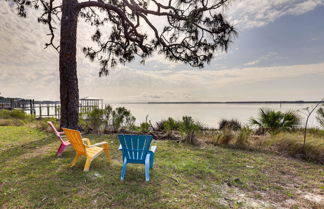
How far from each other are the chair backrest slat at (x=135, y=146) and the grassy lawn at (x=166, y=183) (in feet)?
1.03

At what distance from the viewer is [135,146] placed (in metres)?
2.73

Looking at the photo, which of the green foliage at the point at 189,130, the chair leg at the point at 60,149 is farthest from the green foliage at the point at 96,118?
the green foliage at the point at 189,130

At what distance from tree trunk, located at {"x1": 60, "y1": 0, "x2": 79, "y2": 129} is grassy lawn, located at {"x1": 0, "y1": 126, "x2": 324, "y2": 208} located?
5.93 feet

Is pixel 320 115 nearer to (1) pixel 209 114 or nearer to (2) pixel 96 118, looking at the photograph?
(2) pixel 96 118

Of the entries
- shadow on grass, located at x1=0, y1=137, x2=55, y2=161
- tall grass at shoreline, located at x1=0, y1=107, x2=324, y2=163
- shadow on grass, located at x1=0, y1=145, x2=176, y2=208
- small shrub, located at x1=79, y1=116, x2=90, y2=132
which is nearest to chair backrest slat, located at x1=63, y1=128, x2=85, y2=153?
shadow on grass, located at x1=0, y1=145, x2=176, y2=208

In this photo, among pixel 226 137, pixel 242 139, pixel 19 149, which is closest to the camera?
pixel 19 149

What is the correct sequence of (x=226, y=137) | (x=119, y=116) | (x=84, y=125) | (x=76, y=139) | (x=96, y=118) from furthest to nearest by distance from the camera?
(x=84, y=125), (x=119, y=116), (x=96, y=118), (x=226, y=137), (x=76, y=139)

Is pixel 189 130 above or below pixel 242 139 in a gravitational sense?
above

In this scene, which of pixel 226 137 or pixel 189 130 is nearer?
pixel 226 137

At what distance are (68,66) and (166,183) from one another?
193 inches

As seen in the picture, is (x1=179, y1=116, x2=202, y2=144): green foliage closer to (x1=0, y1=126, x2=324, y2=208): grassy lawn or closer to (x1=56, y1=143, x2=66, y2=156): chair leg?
(x1=0, y1=126, x2=324, y2=208): grassy lawn

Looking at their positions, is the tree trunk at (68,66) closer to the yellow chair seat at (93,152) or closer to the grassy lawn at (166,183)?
the grassy lawn at (166,183)

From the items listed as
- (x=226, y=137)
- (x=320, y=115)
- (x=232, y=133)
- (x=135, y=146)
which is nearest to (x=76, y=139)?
(x=135, y=146)

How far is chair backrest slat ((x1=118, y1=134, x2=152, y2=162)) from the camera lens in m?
2.69
